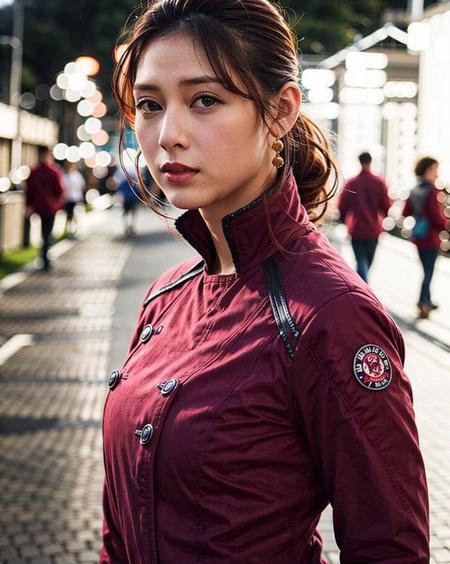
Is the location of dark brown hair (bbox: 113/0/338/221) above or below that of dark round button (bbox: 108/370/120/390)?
above

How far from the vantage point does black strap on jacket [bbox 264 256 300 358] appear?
1.59 meters

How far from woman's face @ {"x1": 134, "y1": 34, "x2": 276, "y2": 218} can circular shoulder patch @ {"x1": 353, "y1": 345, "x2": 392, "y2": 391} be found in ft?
1.32

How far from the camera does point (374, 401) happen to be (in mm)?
1538

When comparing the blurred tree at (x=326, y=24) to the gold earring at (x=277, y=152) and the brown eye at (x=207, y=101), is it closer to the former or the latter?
the gold earring at (x=277, y=152)

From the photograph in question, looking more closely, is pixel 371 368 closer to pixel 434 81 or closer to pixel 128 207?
pixel 434 81

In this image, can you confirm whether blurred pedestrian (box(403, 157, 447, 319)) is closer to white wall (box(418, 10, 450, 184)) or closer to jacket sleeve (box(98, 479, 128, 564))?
white wall (box(418, 10, 450, 184))

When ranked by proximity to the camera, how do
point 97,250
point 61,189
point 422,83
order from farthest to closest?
point 422,83, point 97,250, point 61,189

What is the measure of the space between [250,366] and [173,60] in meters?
0.53

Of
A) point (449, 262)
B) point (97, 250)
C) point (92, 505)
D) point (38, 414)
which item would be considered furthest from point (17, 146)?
point (92, 505)

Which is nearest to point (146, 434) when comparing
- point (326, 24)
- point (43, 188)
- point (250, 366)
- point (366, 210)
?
point (250, 366)

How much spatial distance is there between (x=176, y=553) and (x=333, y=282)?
1.71 feet

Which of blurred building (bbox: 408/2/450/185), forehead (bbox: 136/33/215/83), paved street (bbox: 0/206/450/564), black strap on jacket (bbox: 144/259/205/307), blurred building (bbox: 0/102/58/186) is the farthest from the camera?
blurred building (bbox: 0/102/58/186)

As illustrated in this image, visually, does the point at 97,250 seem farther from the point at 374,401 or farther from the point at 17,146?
the point at 374,401

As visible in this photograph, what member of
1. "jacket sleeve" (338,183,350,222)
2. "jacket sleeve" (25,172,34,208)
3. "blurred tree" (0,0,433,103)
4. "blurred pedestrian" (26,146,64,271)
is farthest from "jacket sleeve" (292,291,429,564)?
"blurred tree" (0,0,433,103)
